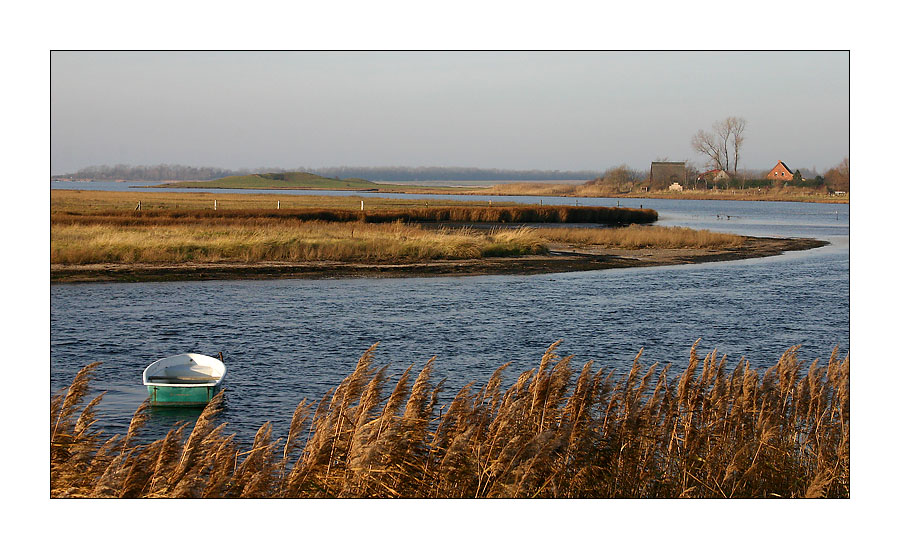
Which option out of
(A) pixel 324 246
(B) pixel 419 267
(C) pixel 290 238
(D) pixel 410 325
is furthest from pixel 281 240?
(D) pixel 410 325

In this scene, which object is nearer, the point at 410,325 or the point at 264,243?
the point at 410,325

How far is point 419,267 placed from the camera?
4762 centimetres

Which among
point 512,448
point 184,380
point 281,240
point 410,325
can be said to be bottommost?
point 184,380

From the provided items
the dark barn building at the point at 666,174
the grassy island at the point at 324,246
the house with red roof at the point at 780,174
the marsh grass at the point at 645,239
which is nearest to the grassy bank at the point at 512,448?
the house with red roof at the point at 780,174

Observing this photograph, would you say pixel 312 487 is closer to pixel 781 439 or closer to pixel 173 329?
pixel 781 439

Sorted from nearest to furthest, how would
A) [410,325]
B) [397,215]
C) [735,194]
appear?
[410,325] → [735,194] → [397,215]

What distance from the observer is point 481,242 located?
2172 inches

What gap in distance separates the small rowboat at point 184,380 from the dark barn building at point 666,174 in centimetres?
3677

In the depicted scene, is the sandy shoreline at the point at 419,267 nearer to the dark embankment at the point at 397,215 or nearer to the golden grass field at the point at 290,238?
the golden grass field at the point at 290,238

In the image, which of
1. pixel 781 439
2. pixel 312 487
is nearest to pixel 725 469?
pixel 781 439

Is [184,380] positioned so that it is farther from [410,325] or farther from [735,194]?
[735,194]

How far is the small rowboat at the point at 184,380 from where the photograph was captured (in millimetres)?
19484

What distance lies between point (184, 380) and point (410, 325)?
12001 millimetres
